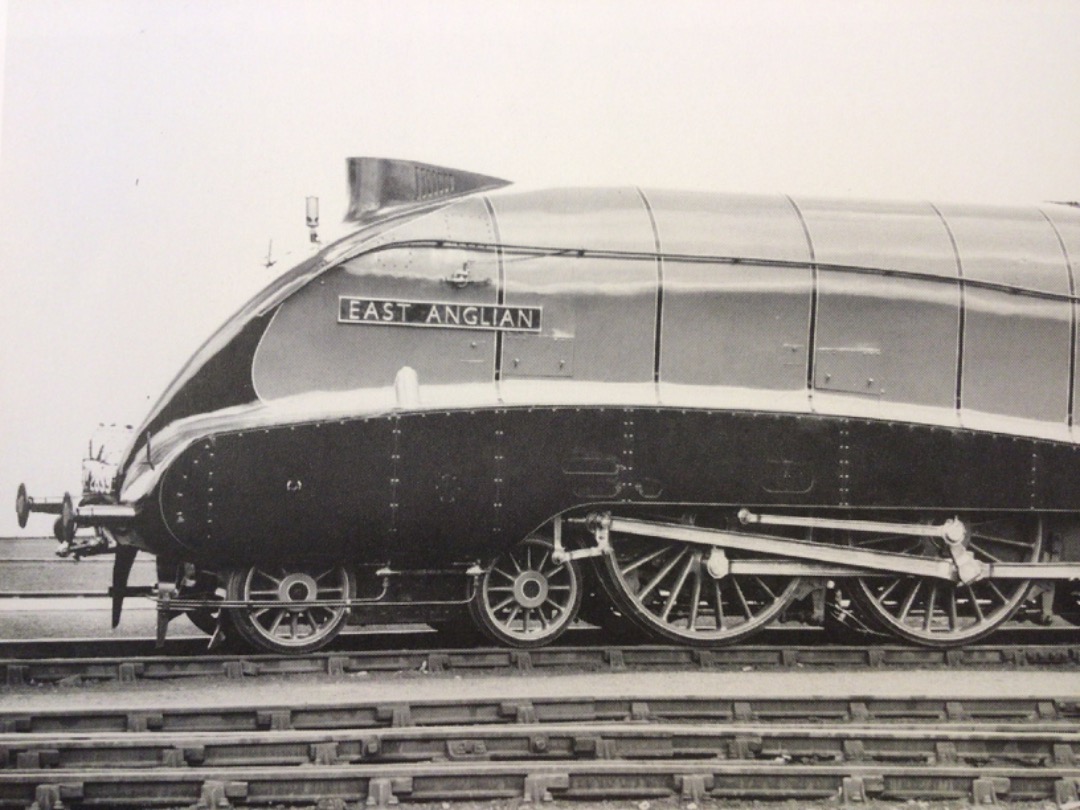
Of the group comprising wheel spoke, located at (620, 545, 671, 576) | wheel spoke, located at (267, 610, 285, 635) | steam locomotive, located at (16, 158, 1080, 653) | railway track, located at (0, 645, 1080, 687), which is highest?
steam locomotive, located at (16, 158, 1080, 653)

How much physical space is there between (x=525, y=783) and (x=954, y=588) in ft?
14.9

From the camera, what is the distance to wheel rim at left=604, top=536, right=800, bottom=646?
8.99 metres

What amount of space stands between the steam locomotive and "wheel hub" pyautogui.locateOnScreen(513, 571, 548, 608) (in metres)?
0.03

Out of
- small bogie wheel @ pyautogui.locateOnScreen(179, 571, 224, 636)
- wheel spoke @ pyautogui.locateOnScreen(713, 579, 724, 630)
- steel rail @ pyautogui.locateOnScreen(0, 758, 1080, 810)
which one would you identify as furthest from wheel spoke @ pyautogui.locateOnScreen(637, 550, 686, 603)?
small bogie wheel @ pyautogui.locateOnScreen(179, 571, 224, 636)

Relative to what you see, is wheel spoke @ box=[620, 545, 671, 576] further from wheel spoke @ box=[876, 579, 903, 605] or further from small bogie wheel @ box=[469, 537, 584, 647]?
wheel spoke @ box=[876, 579, 903, 605]

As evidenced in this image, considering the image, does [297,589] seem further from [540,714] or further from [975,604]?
[975,604]

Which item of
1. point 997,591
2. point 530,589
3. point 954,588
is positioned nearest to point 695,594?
point 530,589

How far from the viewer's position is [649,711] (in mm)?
7426

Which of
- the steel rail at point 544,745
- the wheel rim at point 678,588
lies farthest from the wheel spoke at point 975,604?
the steel rail at point 544,745

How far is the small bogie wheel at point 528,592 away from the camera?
28.9 ft

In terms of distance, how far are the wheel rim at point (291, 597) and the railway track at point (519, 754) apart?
1.45 m

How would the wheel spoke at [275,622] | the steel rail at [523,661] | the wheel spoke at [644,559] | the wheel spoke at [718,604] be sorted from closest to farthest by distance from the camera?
the steel rail at [523,661] → the wheel spoke at [275,622] → the wheel spoke at [644,559] → the wheel spoke at [718,604]

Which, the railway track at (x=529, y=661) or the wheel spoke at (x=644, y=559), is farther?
the wheel spoke at (x=644, y=559)

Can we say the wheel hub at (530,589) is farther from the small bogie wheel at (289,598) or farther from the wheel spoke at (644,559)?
the small bogie wheel at (289,598)
